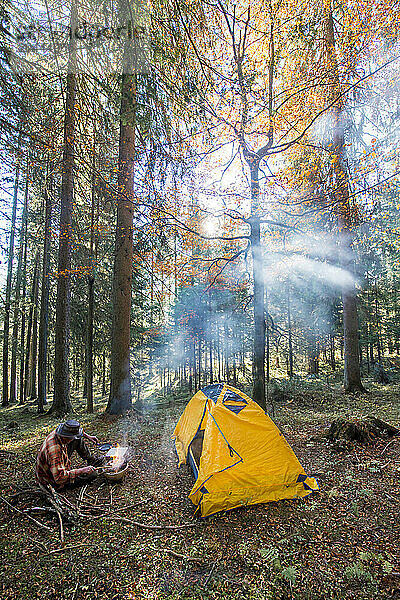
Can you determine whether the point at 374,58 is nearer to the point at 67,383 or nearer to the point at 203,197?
the point at 203,197

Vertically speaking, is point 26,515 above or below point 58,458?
below

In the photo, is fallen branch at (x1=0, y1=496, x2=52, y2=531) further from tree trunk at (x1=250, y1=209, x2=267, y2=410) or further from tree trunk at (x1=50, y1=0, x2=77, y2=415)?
tree trunk at (x1=50, y1=0, x2=77, y2=415)

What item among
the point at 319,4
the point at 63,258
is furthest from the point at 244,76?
the point at 63,258

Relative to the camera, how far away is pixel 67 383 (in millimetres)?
10578

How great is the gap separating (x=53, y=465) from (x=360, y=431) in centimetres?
582

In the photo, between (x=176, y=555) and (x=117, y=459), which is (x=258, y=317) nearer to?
(x=117, y=459)

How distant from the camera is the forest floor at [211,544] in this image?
282 cm

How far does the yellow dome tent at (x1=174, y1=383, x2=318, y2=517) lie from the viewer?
4.14 meters

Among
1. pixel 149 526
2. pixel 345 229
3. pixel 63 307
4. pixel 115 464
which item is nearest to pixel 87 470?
pixel 115 464

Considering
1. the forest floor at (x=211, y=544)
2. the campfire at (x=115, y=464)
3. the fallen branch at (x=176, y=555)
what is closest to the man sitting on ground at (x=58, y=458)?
the forest floor at (x=211, y=544)

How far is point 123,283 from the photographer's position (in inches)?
372

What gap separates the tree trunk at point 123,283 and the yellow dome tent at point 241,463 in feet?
15.2

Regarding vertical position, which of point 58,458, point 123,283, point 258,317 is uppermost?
point 123,283

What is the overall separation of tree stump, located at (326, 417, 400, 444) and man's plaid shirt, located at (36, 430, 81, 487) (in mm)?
5267
